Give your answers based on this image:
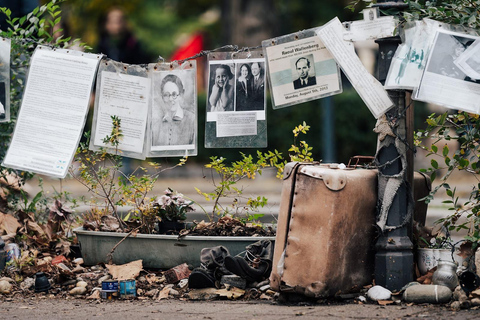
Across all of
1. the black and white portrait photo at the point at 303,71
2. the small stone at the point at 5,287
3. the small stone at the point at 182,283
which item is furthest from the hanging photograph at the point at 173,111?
the small stone at the point at 5,287

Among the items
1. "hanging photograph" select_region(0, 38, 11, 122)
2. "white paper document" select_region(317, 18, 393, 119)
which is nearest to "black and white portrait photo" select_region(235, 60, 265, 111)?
"white paper document" select_region(317, 18, 393, 119)

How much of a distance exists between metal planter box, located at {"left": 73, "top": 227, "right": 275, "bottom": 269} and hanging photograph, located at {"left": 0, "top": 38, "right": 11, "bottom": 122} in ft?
3.79

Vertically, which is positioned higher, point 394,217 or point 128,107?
point 128,107

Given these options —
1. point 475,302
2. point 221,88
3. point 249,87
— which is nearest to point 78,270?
point 221,88

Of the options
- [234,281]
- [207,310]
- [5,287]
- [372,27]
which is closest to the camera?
[207,310]

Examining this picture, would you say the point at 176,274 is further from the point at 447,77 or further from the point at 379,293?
the point at 447,77

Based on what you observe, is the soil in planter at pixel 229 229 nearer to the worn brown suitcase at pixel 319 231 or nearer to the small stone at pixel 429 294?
the worn brown suitcase at pixel 319 231

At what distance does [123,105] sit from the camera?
5875mm

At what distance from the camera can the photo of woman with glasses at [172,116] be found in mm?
5832

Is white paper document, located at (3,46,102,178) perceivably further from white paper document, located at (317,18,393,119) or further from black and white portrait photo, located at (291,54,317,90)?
white paper document, located at (317,18,393,119)

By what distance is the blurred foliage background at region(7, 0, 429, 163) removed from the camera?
14758mm

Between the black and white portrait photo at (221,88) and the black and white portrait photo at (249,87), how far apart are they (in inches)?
1.9

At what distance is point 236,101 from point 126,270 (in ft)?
4.97

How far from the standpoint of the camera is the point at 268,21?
57.4 feet
